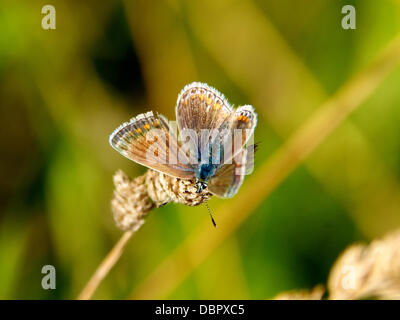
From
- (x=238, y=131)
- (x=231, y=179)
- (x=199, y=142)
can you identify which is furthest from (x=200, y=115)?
(x=231, y=179)

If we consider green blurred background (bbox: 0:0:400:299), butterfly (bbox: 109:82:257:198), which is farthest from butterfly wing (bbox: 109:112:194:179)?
green blurred background (bbox: 0:0:400:299)

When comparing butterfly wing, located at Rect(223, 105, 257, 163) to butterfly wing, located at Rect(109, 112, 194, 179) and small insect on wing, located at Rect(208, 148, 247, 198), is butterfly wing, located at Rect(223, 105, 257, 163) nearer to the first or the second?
small insect on wing, located at Rect(208, 148, 247, 198)

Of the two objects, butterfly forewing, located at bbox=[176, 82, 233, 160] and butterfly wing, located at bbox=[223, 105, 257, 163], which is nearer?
butterfly wing, located at bbox=[223, 105, 257, 163]

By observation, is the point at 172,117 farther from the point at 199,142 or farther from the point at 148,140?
the point at 148,140

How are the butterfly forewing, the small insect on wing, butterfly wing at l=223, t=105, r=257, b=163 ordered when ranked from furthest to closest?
the butterfly forewing, butterfly wing at l=223, t=105, r=257, b=163, the small insect on wing

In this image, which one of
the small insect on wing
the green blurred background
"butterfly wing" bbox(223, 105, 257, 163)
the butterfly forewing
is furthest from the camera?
the green blurred background

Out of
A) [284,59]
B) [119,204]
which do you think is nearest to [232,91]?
[284,59]
